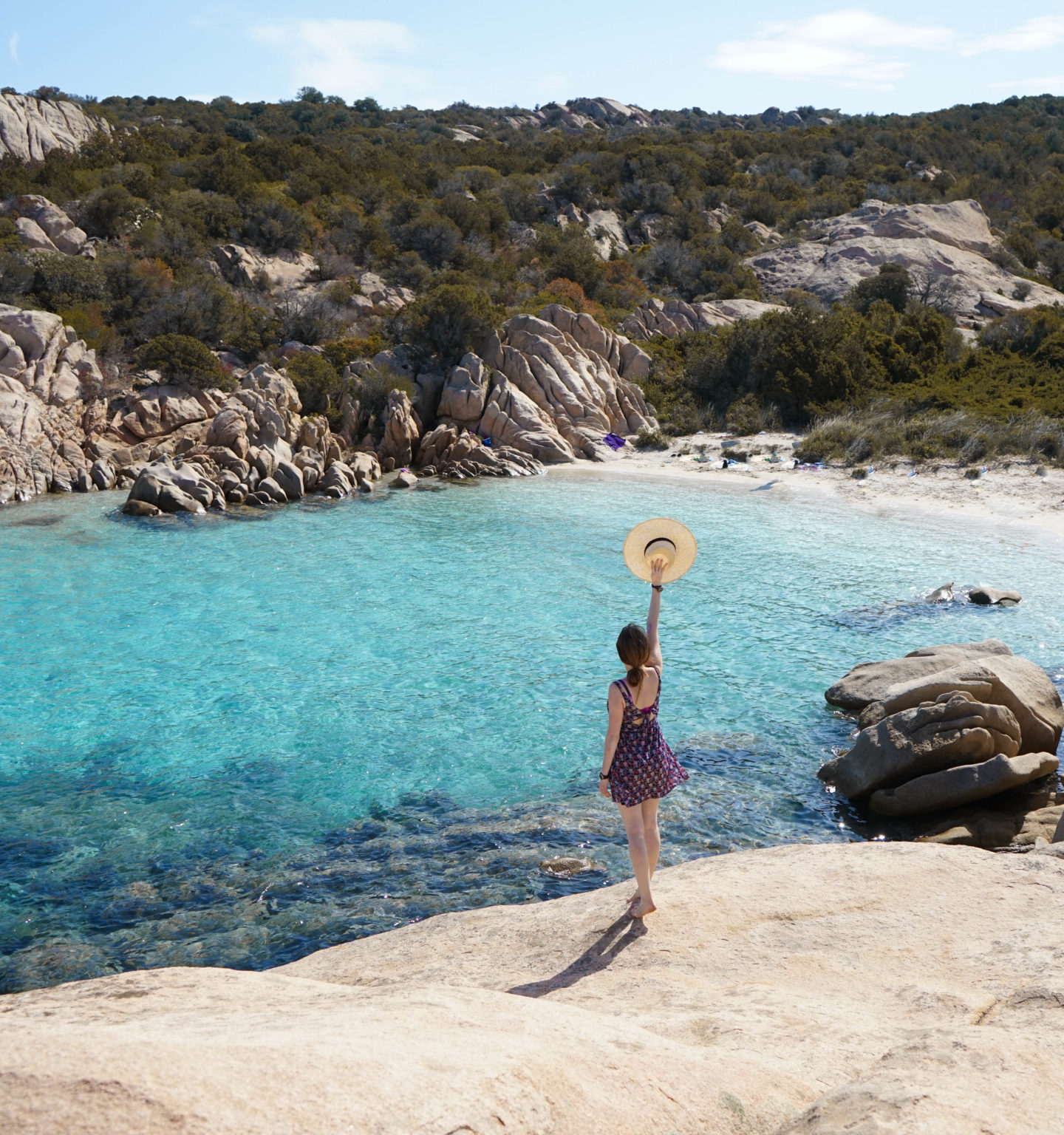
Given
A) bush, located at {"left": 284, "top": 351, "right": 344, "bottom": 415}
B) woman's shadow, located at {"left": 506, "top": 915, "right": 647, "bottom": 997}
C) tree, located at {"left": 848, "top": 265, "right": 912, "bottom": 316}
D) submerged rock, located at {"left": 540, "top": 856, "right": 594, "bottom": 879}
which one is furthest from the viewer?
tree, located at {"left": 848, "top": 265, "right": 912, "bottom": 316}

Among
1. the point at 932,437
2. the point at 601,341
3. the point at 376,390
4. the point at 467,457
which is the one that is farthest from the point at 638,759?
the point at 601,341

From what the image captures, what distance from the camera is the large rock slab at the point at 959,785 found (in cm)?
839

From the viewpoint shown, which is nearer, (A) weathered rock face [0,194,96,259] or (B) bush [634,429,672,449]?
(B) bush [634,429,672,449]

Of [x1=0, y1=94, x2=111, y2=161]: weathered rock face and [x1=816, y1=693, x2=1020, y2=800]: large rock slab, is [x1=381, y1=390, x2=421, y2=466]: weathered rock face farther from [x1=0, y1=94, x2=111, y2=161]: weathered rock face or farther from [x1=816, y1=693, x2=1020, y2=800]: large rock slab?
[x1=0, y1=94, x2=111, y2=161]: weathered rock face

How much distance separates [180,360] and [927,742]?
25152mm

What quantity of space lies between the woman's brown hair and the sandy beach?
55.4ft

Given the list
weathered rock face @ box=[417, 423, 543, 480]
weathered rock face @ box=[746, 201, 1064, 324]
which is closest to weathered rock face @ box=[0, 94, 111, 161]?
weathered rock face @ box=[417, 423, 543, 480]

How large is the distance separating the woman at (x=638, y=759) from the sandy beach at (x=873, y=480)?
16.7 meters

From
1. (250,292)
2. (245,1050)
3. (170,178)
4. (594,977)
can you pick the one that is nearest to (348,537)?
(594,977)

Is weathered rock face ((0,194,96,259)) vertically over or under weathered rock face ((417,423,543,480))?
over

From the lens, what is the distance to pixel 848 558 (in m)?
17.8

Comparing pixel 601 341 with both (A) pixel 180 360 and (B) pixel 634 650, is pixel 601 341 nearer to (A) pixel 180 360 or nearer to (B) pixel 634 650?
(A) pixel 180 360

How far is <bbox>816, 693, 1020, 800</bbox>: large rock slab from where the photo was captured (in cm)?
864

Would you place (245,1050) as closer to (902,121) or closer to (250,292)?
(250,292)
